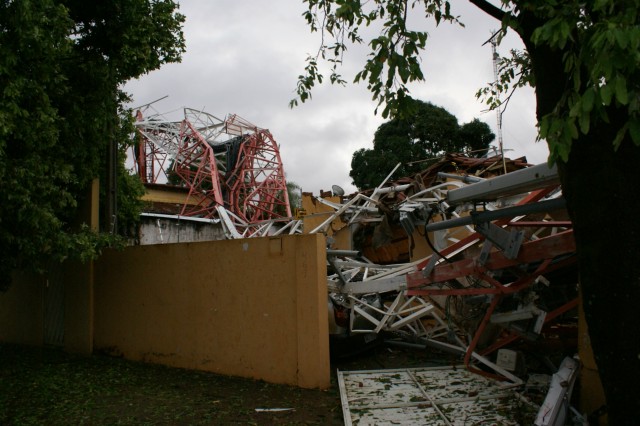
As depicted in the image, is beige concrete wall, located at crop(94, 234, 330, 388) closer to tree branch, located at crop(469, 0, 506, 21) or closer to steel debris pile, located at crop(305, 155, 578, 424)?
steel debris pile, located at crop(305, 155, 578, 424)

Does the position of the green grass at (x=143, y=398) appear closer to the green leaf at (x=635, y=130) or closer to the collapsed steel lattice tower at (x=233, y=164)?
the green leaf at (x=635, y=130)

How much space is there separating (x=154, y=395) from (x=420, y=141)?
2060 centimetres

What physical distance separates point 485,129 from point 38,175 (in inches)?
833

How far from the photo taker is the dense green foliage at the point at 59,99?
6.14 metres

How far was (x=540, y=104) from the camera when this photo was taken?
3.18 meters

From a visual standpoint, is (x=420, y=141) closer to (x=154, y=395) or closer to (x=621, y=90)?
(x=154, y=395)

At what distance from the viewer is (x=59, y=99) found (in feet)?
24.3

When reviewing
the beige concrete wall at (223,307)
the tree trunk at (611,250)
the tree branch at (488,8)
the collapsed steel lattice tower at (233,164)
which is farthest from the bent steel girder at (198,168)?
the tree trunk at (611,250)

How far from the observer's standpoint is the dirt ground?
228 inches

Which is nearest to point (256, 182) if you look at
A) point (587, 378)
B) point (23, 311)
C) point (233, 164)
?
point (233, 164)

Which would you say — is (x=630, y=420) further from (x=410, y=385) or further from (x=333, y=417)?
(x=410, y=385)

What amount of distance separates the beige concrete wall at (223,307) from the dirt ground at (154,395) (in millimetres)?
276

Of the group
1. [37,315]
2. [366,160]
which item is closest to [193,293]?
[37,315]

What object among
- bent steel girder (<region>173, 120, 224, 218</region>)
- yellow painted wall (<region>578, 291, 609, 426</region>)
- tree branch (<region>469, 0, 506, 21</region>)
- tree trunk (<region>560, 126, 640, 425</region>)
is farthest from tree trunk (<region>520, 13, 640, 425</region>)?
bent steel girder (<region>173, 120, 224, 218</region>)
